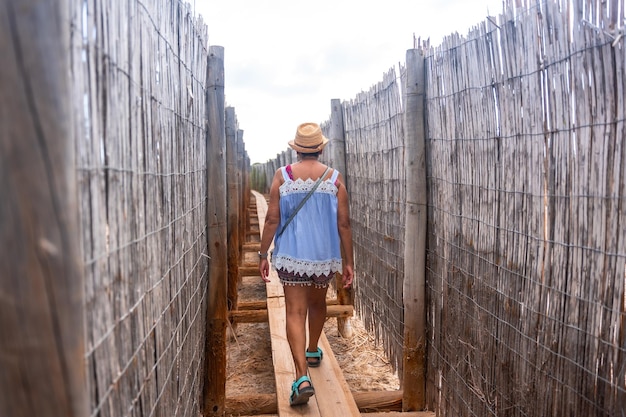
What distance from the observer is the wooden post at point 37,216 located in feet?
2.84

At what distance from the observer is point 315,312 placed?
12.1ft

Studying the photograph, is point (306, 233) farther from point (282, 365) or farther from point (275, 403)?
point (275, 403)

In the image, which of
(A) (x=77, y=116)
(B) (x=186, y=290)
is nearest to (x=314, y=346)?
(B) (x=186, y=290)

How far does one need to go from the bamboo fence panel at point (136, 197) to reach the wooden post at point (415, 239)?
1530 millimetres

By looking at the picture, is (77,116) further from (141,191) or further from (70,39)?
(141,191)

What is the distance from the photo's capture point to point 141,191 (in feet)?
5.29

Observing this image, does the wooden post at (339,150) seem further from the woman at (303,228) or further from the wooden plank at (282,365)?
the woman at (303,228)

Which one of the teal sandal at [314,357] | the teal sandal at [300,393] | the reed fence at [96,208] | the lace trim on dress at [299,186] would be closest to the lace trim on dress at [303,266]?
the lace trim on dress at [299,186]

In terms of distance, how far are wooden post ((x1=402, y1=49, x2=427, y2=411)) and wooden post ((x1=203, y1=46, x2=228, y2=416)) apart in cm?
128

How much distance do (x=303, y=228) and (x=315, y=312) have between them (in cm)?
66

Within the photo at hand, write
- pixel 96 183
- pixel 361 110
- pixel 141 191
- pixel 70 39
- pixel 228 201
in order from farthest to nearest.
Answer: pixel 228 201, pixel 361 110, pixel 141 191, pixel 96 183, pixel 70 39

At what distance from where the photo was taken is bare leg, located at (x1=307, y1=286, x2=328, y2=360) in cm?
356

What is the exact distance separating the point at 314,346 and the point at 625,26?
9.15 ft

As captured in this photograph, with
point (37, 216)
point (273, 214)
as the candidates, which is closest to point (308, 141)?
point (273, 214)
